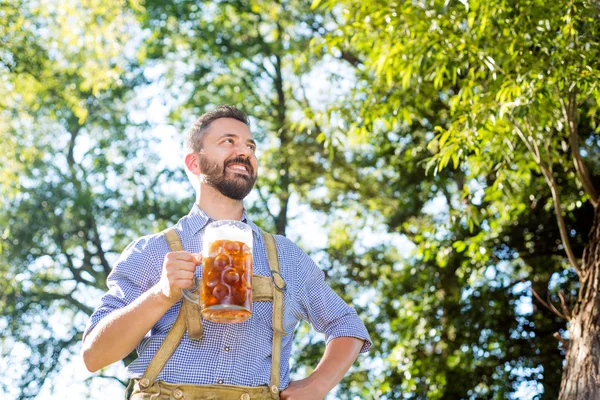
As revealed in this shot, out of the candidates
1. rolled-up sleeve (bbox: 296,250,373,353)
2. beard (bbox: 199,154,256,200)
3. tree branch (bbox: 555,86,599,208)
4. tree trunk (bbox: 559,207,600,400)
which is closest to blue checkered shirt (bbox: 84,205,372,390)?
rolled-up sleeve (bbox: 296,250,373,353)

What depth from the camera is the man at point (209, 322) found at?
2.45m

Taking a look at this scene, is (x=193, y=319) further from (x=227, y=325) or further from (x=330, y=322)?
(x=330, y=322)

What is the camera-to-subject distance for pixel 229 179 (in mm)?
2965

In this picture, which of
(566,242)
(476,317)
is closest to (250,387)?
(566,242)

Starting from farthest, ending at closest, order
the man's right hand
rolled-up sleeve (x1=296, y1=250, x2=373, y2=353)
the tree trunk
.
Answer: the tree trunk < rolled-up sleeve (x1=296, y1=250, x2=373, y2=353) < the man's right hand

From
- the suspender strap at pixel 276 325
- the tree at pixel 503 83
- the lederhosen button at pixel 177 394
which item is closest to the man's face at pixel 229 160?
the suspender strap at pixel 276 325

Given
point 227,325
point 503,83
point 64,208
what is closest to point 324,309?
point 227,325

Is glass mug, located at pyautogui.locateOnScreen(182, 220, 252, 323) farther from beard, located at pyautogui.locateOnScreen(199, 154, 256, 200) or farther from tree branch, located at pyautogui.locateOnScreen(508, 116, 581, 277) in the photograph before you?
tree branch, located at pyautogui.locateOnScreen(508, 116, 581, 277)

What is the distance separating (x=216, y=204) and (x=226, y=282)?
703 millimetres

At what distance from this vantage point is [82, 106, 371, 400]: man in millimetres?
2451

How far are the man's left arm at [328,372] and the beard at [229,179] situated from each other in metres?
0.60

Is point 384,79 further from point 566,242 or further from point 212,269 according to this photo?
point 212,269

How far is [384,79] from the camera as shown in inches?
287

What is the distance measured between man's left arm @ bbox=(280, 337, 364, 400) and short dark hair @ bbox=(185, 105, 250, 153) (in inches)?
33.5
